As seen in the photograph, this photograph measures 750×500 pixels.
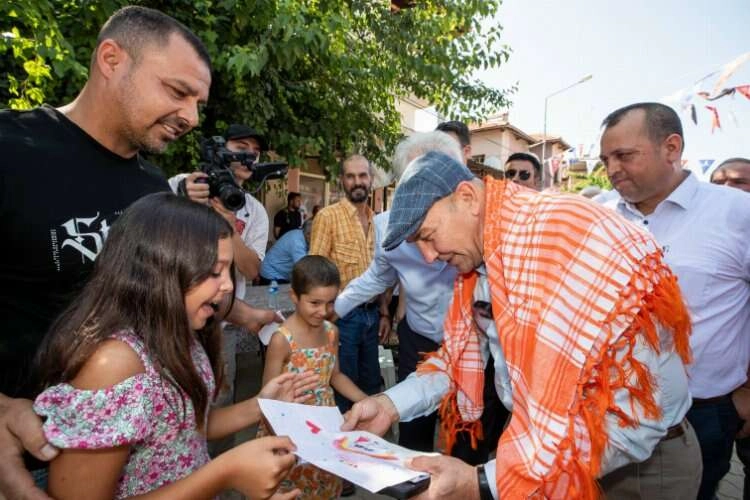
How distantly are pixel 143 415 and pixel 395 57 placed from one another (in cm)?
588

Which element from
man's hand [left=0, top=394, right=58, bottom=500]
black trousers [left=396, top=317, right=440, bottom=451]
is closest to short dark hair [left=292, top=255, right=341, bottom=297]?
black trousers [left=396, top=317, right=440, bottom=451]

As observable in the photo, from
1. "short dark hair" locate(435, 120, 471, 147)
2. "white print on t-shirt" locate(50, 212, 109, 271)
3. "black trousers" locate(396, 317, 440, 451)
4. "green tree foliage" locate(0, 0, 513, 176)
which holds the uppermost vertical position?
"green tree foliage" locate(0, 0, 513, 176)

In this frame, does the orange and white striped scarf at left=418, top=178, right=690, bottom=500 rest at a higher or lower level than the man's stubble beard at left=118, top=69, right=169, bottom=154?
lower

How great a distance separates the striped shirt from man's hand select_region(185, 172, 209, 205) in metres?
1.72

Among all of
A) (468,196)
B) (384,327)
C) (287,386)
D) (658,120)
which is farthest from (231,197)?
(658,120)

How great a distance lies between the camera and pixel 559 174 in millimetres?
19234

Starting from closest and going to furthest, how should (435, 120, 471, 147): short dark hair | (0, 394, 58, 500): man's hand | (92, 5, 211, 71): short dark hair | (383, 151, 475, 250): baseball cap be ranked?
(0, 394, 58, 500): man's hand, (383, 151, 475, 250): baseball cap, (92, 5, 211, 71): short dark hair, (435, 120, 471, 147): short dark hair

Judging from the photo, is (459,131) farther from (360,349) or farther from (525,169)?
(360,349)

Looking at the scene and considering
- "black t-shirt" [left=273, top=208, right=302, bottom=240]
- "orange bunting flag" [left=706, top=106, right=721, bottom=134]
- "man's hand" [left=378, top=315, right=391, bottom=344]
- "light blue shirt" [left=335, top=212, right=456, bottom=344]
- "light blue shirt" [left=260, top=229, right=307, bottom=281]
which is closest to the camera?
Answer: "light blue shirt" [left=335, top=212, right=456, bottom=344]

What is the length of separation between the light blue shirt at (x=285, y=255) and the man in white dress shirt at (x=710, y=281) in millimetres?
3821

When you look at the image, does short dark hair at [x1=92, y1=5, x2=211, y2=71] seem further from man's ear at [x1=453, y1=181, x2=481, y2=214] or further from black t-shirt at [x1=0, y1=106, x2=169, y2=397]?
man's ear at [x1=453, y1=181, x2=481, y2=214]

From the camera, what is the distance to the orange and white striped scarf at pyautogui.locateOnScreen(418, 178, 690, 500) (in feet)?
4.12

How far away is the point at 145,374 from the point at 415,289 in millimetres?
1731

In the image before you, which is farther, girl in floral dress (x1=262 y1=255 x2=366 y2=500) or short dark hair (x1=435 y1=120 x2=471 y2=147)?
short dark hair (x1=435 y1=120 x2=471 y2=147)
